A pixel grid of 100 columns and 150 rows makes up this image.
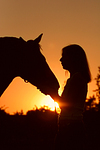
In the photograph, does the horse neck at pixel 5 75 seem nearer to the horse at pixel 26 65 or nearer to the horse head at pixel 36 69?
the horse at pixel 26 65

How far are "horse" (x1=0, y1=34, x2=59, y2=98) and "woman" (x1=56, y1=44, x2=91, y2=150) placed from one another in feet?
0.79

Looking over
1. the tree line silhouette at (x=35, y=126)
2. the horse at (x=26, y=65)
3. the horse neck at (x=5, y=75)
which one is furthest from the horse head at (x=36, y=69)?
the tree line silhouette at (x=35, y=126)

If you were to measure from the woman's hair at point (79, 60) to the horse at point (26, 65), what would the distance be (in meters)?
0.37

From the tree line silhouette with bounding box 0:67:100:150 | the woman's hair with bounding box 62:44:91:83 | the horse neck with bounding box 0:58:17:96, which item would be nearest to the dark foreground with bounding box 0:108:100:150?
the tree line silhouette with bounding box 0:67:100:150

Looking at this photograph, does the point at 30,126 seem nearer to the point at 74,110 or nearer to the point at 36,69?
the point at 36,69

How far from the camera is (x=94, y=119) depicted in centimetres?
1622

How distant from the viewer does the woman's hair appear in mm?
4066

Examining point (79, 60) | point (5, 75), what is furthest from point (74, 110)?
point (5, 75)

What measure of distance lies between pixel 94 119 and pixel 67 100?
1282 centimetres

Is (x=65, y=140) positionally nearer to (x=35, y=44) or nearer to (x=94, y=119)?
(x=35, y=44)

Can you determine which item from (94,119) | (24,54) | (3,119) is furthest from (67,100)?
(94,119)

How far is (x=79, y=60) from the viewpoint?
4.09 m

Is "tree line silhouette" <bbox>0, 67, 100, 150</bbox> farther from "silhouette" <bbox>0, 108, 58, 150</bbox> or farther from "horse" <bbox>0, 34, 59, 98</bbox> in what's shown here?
"horse" <bbox>0, 34, 59, 98</bbox>

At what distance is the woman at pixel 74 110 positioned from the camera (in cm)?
372
